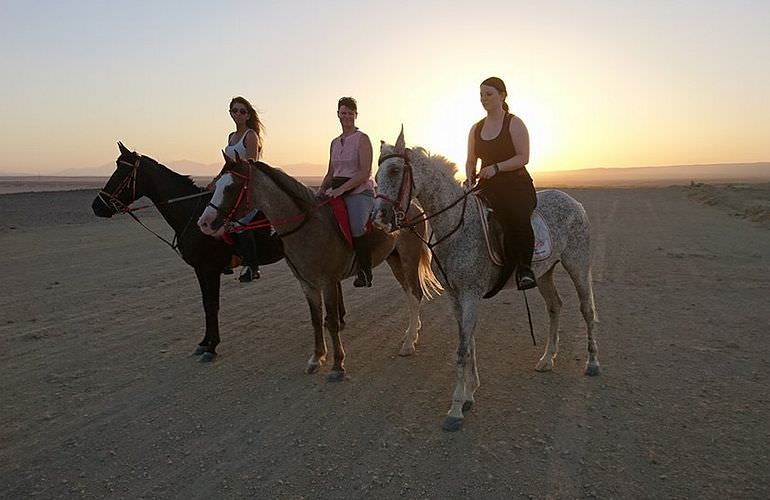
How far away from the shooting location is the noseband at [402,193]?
436cm

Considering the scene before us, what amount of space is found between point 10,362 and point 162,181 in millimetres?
2887

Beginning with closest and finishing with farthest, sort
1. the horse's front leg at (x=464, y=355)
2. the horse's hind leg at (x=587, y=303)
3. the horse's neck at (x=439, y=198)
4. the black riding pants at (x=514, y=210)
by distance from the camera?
1. the horse's neck at (x=439, y=198)
2. the horse's front leg at (x=464, y=355)
3. the black riding pants at (x=514, y=210)
4. the horse's hind leg at (x=587, y=303)

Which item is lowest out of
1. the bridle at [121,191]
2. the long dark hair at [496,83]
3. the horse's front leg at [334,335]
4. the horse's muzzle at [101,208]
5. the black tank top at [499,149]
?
the horse's front leg at [334,335]

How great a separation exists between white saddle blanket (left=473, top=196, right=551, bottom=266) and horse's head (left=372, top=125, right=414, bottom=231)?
861 mm

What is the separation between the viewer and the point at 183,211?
6629mm

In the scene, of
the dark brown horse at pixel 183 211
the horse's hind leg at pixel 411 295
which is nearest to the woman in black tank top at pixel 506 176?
the horse's hind leg at pixel 411 295

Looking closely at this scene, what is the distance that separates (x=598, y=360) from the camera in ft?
20.5

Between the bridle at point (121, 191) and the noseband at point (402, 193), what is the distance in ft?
12.4

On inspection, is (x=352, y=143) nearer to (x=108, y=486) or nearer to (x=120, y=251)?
(x=108, y=486)

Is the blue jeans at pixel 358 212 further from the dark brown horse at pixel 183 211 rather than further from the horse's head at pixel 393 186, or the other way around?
the horse's head at pixel 393 186

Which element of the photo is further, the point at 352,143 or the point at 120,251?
the point at 120,251

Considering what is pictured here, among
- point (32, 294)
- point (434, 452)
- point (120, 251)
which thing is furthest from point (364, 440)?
point (120, 251)

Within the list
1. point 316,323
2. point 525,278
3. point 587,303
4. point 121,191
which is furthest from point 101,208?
point 587,303

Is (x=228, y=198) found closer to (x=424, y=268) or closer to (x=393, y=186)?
(x=393, y=186)
